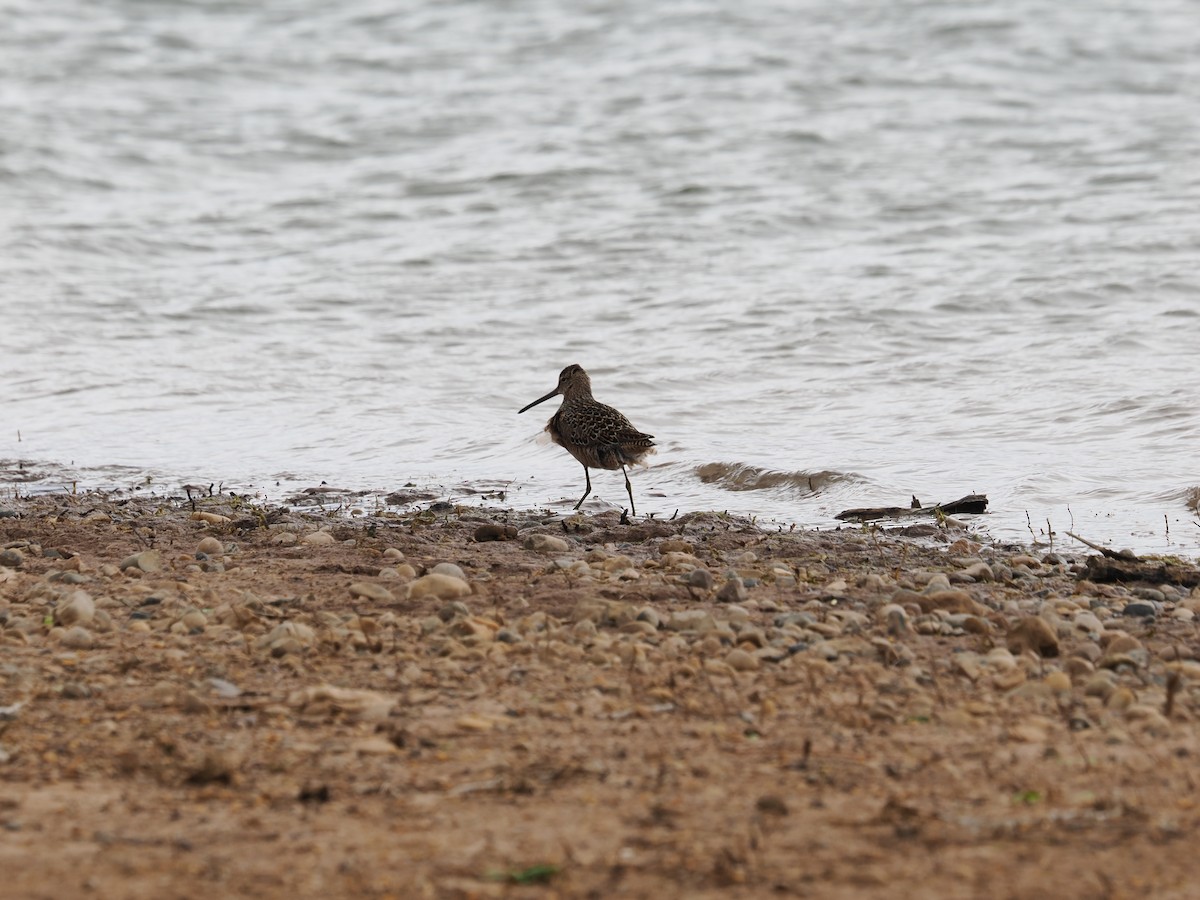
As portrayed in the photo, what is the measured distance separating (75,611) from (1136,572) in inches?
194

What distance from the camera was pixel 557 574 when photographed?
7.59m

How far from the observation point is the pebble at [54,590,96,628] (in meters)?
6.62

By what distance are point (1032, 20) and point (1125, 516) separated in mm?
21367

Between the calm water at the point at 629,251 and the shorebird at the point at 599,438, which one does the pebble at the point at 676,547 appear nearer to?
the shorebird at the point at 599,438

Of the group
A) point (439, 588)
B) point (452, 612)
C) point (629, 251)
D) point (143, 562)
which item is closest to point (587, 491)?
point (439, 588)

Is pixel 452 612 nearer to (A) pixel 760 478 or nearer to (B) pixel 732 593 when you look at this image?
(B) pixel 732 593

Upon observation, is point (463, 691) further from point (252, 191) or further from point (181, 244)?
point (252, 191)

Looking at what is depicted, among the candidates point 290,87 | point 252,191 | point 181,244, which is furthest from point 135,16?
point 181,244

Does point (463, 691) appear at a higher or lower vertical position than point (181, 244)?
lower

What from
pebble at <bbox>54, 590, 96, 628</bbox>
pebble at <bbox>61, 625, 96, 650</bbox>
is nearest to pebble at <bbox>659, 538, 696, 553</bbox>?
pebble at <bbox>54, 590, 96, 628</bbox>

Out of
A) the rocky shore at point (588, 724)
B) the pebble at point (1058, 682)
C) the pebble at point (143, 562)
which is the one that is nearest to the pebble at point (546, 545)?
the rocky shore at point (588, 724)

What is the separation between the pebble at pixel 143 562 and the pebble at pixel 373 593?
3.96 ft

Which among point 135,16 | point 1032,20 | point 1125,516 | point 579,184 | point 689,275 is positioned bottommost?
point 1125,516

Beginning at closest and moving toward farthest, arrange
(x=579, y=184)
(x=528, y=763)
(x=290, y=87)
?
(x=528, y=763) < (x=579, y=184) < (x=290, y=87)
